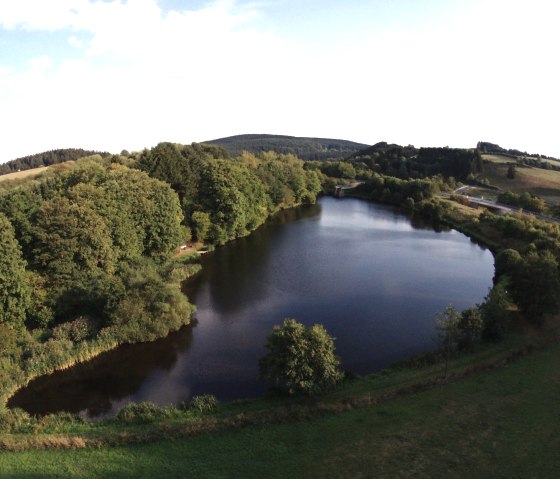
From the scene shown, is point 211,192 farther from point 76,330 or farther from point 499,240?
point 499,240

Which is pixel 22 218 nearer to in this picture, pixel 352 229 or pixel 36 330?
pixel 36 330

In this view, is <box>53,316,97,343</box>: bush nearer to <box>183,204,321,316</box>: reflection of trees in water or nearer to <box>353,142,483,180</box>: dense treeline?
<box>183,204,321,316</box>: reflection of trees in water

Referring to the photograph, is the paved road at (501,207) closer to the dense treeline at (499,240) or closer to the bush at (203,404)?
the dense treeline at (499,240)

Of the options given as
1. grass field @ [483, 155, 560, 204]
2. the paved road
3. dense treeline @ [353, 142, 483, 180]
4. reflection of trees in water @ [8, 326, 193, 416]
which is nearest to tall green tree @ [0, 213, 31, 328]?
reflection of trees in water @ [8, 326, 193, 416]

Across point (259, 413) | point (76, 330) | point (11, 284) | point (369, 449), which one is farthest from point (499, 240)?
point (11, 284)

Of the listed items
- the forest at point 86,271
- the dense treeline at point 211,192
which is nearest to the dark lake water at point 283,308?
the forest at point 86,271
